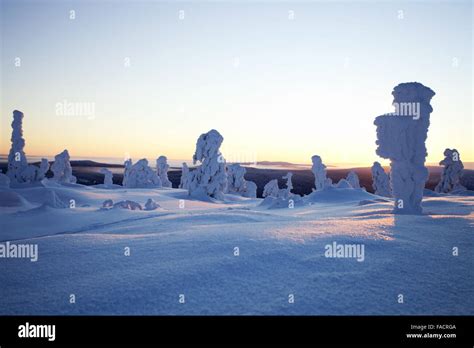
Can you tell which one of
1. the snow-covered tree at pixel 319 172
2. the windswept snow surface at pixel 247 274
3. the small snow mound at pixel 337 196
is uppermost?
the snow-covered tree at pixel 319 172

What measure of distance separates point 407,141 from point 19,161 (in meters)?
42.6

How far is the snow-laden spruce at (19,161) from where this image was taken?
3488cm

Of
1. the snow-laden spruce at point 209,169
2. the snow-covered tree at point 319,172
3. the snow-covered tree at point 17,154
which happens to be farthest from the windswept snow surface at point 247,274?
the snow-covered tree at point 17,154

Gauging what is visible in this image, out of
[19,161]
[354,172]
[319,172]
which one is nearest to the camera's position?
[19,161]

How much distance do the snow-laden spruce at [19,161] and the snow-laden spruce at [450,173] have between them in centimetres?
5396

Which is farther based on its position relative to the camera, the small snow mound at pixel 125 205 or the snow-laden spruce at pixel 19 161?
the snow-laden spruce at pixel 19 161

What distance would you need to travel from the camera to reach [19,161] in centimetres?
3653

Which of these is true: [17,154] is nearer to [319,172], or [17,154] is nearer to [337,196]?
[337,196]

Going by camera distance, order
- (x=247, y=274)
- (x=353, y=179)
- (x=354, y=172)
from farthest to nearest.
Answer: (x=354, y=172), (x=353, y=179), (x=247, y=274)

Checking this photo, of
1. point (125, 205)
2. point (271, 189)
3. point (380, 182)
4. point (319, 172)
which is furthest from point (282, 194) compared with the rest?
point (125, 205)

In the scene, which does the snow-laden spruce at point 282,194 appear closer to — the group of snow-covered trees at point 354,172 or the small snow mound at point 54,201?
the group of snow-covered trees at point 354,172

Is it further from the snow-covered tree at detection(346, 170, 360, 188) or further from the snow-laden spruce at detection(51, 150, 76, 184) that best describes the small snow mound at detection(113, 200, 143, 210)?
the snow-covered tree at detection(346, 170, 360, 188)

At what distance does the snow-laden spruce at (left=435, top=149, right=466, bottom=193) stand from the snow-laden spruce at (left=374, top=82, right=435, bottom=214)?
31763 millimetres

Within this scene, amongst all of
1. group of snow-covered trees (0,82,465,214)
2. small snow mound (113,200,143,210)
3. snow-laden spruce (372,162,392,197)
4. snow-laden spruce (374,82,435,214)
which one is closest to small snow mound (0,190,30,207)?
small snow mound (113,200,143,210)
